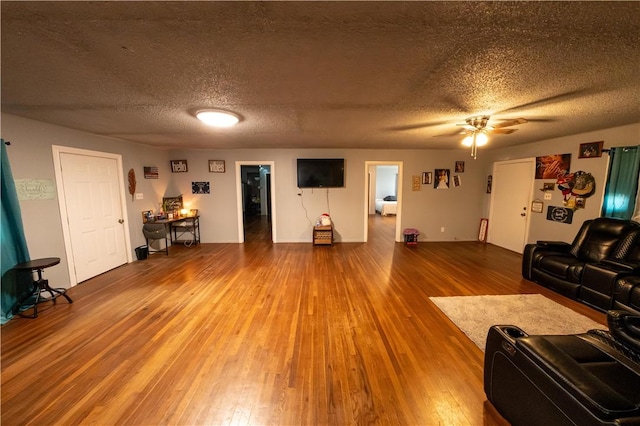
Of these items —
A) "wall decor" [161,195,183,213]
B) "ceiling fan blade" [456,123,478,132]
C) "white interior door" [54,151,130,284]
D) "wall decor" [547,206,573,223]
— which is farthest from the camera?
"wall decor" [161,195,183,213]

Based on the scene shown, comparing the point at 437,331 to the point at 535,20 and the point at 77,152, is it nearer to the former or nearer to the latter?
the point at 535,20

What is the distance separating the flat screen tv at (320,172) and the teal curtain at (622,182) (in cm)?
432

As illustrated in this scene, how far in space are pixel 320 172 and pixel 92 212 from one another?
4183 mm

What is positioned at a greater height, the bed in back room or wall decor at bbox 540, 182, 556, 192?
wall decor at bbox 540, 182, 556, 192

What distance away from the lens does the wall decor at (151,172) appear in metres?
4.84

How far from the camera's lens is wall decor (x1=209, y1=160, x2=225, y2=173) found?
5.55m

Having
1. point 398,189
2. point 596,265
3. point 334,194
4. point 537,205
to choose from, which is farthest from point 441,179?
point 596,265

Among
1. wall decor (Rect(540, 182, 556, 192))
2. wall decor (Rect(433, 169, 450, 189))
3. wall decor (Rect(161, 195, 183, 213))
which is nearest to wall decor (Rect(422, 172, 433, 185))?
wall decor (Rect(433, 169, 450, 189))

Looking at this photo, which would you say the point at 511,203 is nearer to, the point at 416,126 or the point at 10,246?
the point at 416,126

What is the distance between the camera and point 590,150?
3672 mm

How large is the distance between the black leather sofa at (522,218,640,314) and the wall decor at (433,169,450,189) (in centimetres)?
247

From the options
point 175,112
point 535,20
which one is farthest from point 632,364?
point 175,112

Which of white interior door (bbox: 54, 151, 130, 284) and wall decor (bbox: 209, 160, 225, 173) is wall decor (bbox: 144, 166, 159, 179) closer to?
white interior door (bbox: 54, 151, 130, 284)

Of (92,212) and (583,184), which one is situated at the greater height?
(583,184)
